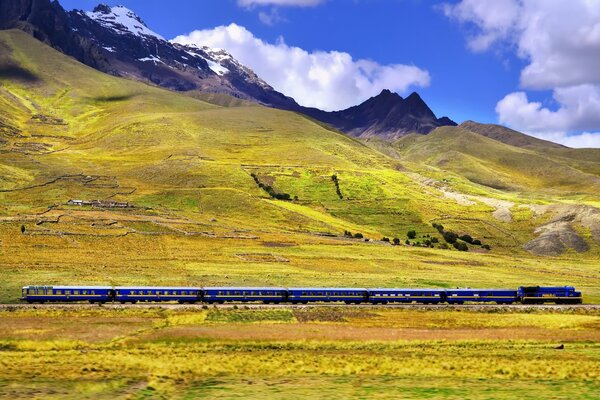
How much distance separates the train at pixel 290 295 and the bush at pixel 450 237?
254 ft

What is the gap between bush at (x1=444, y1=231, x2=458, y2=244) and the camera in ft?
541

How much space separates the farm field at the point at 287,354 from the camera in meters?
35.6

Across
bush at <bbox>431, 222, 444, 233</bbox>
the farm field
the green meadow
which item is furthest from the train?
bush at <bbox>431, 222, 444, 233</bbox>

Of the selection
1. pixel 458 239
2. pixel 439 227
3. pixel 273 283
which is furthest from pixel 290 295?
pixel 439 227

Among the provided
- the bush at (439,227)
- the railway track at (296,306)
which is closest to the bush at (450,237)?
the bush at (439,227)

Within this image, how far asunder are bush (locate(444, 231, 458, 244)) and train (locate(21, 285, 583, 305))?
7740cm

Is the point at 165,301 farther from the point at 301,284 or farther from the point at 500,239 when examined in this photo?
the point at 500,239

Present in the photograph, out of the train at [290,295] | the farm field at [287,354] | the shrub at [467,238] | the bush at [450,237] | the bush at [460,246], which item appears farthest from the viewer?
the shrub at [467,238]

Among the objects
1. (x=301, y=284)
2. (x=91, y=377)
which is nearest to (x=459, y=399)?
(x=91, y=377)

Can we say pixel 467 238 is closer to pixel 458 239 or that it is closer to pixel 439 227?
pixel 458 239

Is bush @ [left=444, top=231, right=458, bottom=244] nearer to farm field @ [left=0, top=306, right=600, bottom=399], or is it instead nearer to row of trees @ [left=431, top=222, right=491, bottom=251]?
row of trees @ [left=431, top=222, right=491, bottom=251]

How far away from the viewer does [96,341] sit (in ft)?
162

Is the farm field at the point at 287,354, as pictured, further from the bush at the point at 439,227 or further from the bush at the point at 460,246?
the bush at the point at 439,227

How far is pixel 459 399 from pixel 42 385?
→ 962 inches
